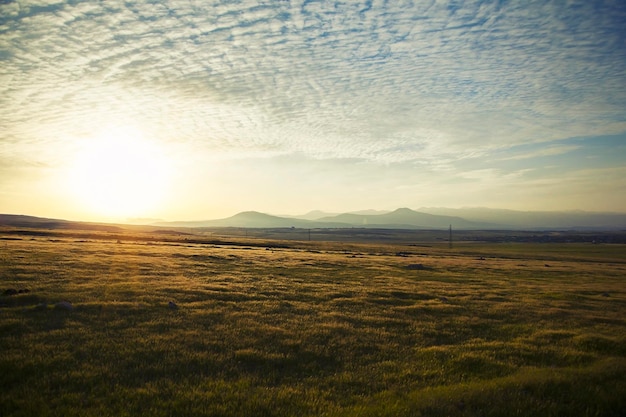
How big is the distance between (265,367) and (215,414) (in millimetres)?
3542

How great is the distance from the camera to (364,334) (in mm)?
17391

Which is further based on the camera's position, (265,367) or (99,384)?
(265,367)

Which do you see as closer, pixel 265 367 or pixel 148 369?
pixel 148 369

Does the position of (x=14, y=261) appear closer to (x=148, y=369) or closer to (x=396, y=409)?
(x=148, y=369)

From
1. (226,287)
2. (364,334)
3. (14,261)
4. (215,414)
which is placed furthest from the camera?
(14,261)

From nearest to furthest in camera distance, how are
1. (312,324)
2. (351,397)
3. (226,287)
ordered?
(351,397) < (312,324) < (226,287)

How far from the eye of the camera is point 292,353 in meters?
14.2

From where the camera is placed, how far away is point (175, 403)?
386 inches

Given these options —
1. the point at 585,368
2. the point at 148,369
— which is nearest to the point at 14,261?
the point at 148,369

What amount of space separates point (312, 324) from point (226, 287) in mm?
11668

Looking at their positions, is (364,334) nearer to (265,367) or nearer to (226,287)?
(265,367)

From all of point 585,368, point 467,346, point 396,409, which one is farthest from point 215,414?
point 585,368

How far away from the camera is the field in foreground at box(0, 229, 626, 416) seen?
401 inches

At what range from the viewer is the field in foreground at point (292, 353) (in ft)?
33.4
